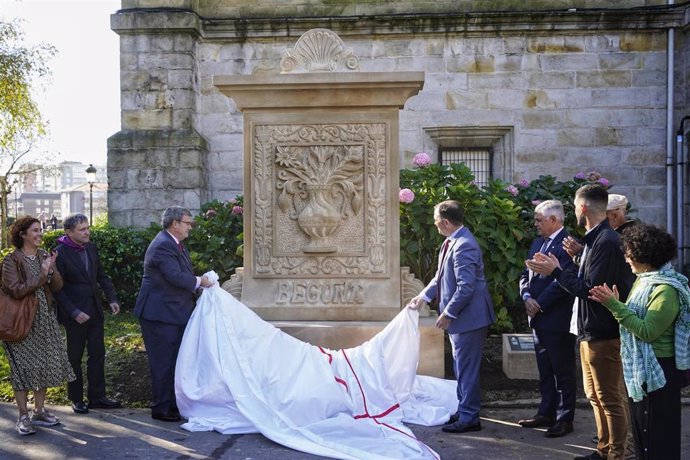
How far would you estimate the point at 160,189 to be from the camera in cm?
1235

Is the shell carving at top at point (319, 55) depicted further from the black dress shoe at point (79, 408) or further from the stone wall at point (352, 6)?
the stone wall at point (352, 6)

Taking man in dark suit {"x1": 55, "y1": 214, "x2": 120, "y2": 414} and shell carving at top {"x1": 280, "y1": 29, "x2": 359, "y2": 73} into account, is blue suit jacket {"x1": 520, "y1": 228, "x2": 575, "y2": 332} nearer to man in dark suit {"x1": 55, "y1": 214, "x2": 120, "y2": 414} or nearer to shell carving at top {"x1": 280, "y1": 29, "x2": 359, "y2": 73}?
shell carving at top {"x1": 280, "y1": 29, "x2": 359, "y2": 73}

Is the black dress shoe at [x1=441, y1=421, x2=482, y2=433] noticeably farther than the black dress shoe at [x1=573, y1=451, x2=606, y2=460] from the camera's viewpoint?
Yes

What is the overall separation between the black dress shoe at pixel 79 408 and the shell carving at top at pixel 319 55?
3.63m

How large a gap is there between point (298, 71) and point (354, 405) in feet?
10.6

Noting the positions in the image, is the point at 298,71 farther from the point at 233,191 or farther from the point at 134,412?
the point at 233,191

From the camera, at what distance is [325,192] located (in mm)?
7062

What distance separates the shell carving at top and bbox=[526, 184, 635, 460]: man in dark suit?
304 centimetres

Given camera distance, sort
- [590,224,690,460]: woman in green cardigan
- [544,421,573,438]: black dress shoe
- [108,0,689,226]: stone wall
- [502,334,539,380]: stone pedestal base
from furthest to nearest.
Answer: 1. [108,0,689,226]: stone wall
2. [502,334,539,380]: stone pedestal base
3. [544,421,573,438]: black dress shoe
4. [590,224,690,460]: woman in green cardigan

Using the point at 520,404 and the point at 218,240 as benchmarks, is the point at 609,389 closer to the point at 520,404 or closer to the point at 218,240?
the point at 520,404

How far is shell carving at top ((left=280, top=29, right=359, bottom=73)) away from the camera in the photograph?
279 inches

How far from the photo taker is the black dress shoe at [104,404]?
667 cm

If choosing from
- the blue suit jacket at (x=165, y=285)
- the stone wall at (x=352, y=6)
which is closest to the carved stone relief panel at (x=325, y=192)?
the blue suit jacket at (x=165, y=285)

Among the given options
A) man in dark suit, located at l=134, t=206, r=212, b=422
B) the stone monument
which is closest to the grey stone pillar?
the stone monument
